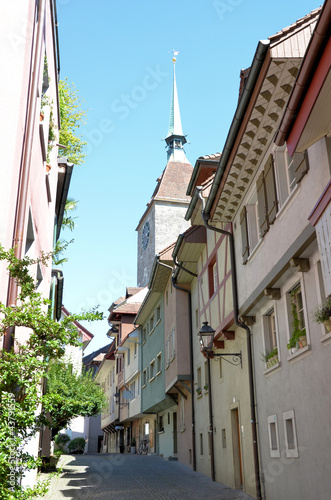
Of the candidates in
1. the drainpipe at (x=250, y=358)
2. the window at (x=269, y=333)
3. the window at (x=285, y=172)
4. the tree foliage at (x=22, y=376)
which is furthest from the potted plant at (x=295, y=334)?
the tree foliage at (x=22, y=376)

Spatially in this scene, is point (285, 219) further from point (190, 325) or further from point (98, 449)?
point (98, 449)

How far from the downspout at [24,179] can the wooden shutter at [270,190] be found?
14.3 ft

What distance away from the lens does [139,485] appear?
1502 cm

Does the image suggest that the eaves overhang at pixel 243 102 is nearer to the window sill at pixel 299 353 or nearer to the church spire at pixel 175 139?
the window sill at pixel 299 353

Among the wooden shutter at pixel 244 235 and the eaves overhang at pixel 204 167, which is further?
the eaves overhang at pixel 204 167

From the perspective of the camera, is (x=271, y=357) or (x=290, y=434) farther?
(x=271, y=357)

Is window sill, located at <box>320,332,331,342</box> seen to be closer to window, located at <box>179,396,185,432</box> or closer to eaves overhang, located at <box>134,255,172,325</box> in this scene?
window, located at <box>179,396,185,432</box>

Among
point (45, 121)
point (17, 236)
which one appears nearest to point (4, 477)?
point (17, 236)

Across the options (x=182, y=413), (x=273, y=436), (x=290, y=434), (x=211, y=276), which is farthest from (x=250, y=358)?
(x=182, y=413)

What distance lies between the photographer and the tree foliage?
5.61 meters

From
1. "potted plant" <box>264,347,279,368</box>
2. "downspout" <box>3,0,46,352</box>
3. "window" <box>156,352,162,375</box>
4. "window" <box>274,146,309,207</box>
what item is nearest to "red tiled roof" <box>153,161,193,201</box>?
"window" <box>156,352,162,375</box>

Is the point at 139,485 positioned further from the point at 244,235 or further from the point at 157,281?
the point at 157,281

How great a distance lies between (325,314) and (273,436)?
410 centimetres

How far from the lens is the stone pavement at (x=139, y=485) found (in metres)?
12.8
